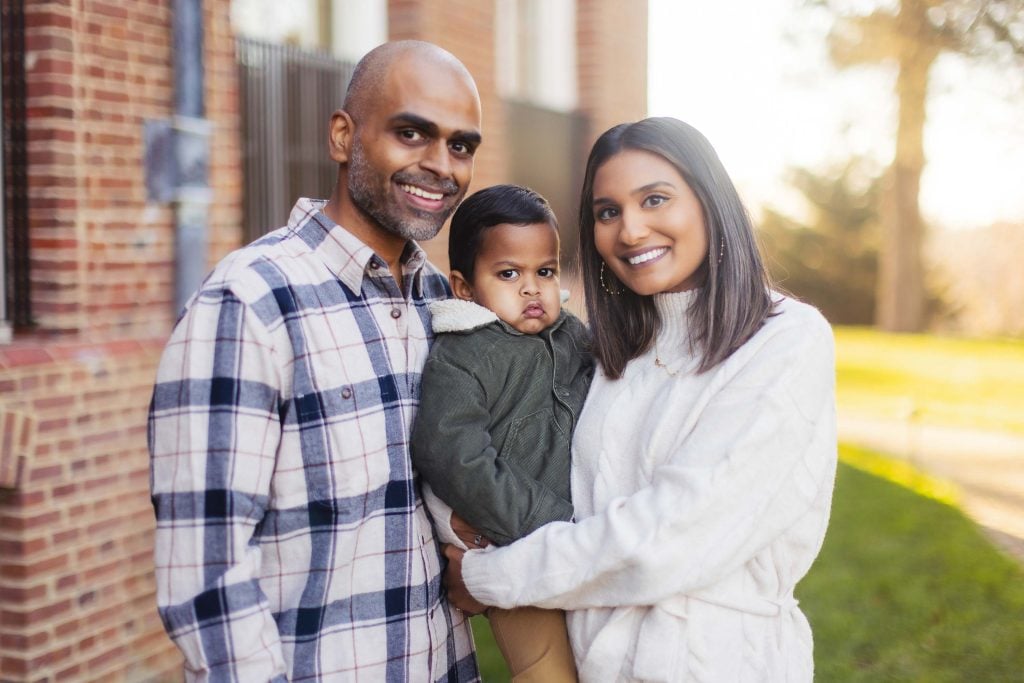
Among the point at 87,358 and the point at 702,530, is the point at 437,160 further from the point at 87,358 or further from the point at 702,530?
the point at 87,358

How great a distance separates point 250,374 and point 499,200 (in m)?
0.95

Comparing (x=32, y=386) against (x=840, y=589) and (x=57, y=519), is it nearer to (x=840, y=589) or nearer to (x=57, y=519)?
(x=57, y=519)

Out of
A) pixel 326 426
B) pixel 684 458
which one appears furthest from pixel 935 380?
pixel 326 426

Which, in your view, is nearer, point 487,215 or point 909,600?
point 487,215

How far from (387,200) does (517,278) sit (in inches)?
18.6

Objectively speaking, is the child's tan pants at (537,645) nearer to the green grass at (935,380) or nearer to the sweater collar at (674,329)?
the sweater collar at (674,329)

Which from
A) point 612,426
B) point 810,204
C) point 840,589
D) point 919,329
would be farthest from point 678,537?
point 810,204

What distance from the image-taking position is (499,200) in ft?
8.97

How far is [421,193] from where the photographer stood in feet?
7.88

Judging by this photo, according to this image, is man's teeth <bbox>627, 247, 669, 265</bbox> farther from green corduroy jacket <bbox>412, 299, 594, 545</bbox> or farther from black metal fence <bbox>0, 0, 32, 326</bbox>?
black metal fence <bbox>0, 0, 32, 326</bbox>

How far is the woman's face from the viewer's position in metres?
2.46

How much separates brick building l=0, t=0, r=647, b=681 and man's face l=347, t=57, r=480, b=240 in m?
2.12

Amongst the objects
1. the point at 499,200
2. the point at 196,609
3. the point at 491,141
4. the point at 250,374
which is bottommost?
the point at 196,609

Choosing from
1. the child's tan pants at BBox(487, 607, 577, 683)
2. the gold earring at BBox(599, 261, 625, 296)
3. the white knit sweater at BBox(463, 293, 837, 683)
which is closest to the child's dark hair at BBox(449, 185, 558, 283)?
the gold earring at BBox(599, 261, 625, 296)
